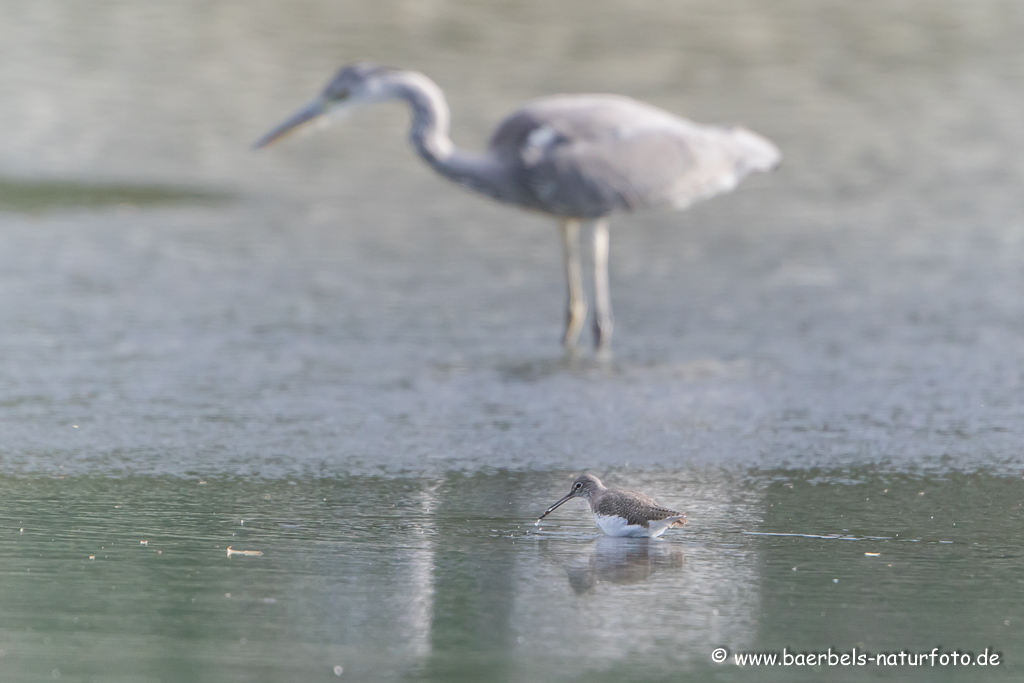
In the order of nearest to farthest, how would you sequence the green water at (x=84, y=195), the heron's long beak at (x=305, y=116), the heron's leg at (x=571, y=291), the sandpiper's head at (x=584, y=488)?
the sandpiper's head at (x=584, y=488)
the heron's leg at (x=571, y=291)
the heron's long beak at (x=305, y=116)
the green water at (x=84, y=195)

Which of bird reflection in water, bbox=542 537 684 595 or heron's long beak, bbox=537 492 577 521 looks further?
heron's long beak, bbox=537 492 577 521

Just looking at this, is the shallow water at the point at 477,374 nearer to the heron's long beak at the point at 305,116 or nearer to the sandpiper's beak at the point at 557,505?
the sandpiper's beak at the point at 557,505

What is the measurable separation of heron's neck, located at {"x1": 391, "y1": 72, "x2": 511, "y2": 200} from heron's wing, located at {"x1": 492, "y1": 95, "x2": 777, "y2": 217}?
0.46 ft

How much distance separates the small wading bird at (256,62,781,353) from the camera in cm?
876

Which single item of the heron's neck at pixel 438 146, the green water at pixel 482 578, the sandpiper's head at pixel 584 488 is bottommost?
the green water at pixel 482 578

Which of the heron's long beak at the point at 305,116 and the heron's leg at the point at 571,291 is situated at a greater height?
the heron's long beak at the point at 305,116

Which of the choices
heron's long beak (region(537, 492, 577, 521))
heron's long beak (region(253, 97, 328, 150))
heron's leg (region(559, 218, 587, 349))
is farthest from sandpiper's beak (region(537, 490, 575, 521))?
heron's long beak (region(253, 97, 328, 150))

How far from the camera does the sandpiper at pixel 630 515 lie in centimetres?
504

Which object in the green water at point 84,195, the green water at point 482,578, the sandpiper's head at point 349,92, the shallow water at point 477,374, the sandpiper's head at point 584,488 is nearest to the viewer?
the green water at point 482,578

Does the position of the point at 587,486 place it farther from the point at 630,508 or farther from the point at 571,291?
the point at 571,291

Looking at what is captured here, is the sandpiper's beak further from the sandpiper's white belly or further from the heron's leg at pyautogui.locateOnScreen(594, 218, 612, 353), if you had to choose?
the heron's leg at pyautogui.locateOnScreen(594, 218, 612, 353)

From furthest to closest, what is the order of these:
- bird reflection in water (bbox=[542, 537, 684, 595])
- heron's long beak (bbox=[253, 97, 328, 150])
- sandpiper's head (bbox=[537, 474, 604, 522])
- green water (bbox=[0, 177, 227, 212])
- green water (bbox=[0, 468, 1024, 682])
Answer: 1. green water (bbox=[0, 177, 227, 212])
2. heron's long beak (bbox=[253, 97, 328, 150])
3. sandpiper's head (bbox=[537, 474, 604, 522])
4. bird reflection in water (bbox=[542, 537, 684, 595])
5. green water (bbox=[0, 468, 1024, 682])

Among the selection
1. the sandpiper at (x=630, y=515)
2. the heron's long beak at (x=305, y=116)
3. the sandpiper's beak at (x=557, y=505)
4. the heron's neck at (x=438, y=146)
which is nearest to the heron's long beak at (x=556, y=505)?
the sandpiper's beak at (x=557, y=505)

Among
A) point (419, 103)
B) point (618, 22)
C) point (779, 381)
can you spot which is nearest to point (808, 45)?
point (618, 22)
